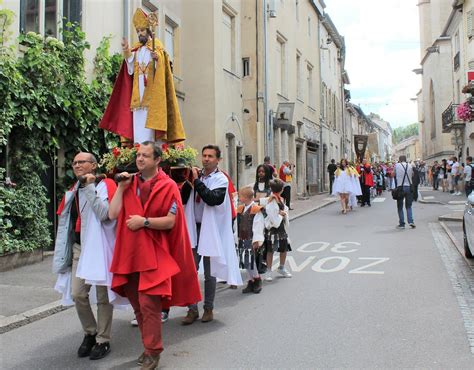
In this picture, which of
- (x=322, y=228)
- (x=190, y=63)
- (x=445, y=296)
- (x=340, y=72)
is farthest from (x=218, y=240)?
(x=340, y=72)

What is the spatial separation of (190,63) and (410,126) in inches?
6709

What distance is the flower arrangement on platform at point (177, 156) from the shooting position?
5.11 metres

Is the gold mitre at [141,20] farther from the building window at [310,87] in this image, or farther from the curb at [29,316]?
the building window at [310,87]

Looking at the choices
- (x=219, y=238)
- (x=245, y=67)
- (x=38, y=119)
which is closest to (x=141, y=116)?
(x=219, y=238)

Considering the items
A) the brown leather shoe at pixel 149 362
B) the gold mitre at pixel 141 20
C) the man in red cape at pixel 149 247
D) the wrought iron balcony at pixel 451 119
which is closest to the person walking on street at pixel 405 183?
the gold mitre at pixel 141 20

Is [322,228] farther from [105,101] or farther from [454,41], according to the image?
[454,41]

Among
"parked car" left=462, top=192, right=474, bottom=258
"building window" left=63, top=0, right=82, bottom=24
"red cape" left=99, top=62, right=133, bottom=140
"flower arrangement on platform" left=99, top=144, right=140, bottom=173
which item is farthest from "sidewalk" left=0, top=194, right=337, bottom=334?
"parked car" left=462, top=192, right=474, bottom=258

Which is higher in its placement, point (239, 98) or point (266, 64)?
point (266, 64)

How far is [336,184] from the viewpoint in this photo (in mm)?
18797

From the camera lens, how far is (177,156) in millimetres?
5133

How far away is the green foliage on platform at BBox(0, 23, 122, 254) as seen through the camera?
8.62 metres

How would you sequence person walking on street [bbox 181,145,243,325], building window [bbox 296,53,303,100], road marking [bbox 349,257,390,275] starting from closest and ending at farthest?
person walking on street [bbox 181,145,243,325] < road marking [bbox 349,257,390,275] < building window [bbox 296,53,303,100]

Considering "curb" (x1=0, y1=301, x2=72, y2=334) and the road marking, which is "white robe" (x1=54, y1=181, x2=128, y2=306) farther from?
the road marking

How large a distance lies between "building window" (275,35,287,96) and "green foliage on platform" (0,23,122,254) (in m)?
14.6
